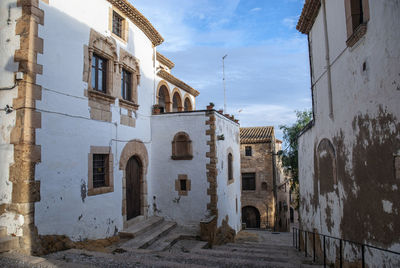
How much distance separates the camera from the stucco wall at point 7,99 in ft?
20.2

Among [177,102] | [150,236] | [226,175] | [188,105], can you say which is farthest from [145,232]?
[188,105]

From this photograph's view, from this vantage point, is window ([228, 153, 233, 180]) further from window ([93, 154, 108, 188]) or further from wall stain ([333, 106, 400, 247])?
wall stain ([333, 106, 400, 247])

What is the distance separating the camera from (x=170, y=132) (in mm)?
11641

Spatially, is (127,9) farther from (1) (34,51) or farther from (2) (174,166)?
(2) (174,166)

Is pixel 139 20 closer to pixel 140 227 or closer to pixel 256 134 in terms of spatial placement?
pixel 140 227

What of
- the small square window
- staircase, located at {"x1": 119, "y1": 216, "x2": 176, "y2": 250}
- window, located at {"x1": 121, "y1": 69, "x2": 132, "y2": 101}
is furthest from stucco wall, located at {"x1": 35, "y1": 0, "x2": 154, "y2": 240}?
the small square window

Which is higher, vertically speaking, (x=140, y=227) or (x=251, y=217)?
(x=140, y=227)

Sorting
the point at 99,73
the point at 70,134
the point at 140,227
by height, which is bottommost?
the point at 140,227

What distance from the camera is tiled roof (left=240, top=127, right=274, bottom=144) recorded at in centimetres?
2354

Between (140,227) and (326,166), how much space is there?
6122 millimetres

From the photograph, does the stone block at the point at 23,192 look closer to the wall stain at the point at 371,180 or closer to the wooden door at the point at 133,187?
the wooden door at the point at 133,187

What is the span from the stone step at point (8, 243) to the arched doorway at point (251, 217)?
19.9 meters

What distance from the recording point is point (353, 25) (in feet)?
18.8

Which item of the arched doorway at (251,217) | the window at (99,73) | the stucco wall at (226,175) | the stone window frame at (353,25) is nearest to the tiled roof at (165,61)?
the stucco wall at (226,175)
